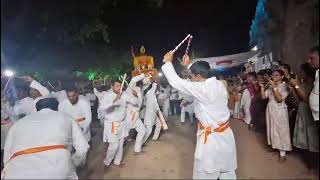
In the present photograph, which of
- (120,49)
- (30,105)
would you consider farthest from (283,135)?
(120,49)

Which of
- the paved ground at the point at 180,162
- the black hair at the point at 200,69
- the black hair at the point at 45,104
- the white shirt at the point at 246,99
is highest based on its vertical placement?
the black hair at the point at 200,69

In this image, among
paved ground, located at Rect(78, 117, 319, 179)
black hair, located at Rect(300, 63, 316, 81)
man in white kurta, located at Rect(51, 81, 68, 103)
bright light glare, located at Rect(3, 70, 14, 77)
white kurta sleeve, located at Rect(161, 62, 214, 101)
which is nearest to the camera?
white kurta sleeve, located at Rect(161, 62, 214, 101)

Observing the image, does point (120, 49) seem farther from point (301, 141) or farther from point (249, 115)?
point (301, 141)

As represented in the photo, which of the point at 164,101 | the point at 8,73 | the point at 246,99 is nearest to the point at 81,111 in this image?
the point at 8,73

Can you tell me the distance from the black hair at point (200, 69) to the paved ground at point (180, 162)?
2754mm

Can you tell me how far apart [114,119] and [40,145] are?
12.1ft

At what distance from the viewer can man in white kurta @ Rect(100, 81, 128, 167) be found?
7324 millimetres

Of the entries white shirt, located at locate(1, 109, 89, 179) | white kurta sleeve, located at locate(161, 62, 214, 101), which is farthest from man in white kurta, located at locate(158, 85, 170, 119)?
white shirt, located at locate(1, 109, 89, 179)

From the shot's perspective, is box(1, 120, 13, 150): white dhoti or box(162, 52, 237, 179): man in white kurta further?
box(1, 120, 13, 150): white dhoti

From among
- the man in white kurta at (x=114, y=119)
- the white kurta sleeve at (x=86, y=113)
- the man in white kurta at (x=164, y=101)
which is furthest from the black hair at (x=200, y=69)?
the man in white kurta at (x=164, y=101)

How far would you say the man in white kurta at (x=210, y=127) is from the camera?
4.33 metres

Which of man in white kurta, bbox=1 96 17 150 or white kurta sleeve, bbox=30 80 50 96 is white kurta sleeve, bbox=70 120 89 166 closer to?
white kurta sleeve, bbox=30 80 50 96

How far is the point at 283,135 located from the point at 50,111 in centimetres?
461

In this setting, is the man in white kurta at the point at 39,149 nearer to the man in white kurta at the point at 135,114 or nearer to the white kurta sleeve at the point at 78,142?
the white kurta sleeve at the point at 78,142
